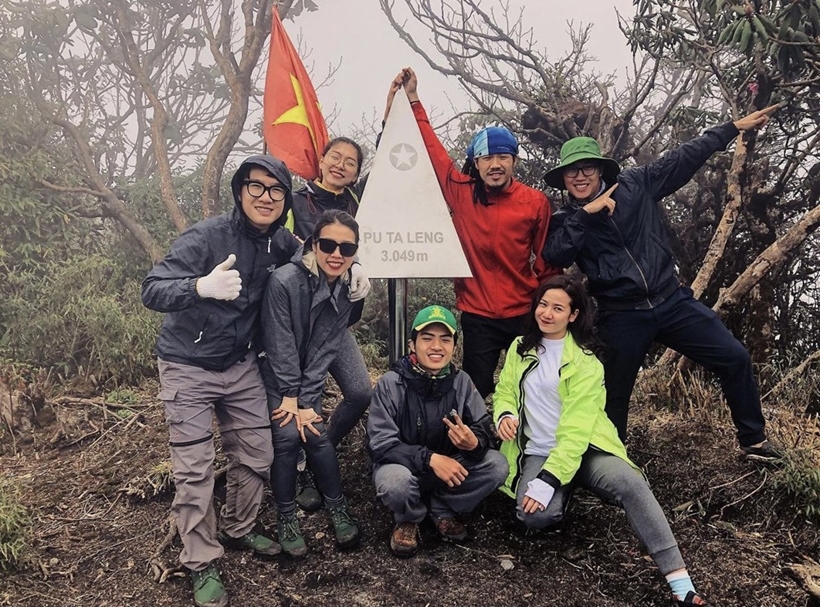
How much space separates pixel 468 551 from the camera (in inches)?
112

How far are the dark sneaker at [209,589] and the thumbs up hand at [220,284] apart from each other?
1.20m

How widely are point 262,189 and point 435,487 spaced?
165 centimetres

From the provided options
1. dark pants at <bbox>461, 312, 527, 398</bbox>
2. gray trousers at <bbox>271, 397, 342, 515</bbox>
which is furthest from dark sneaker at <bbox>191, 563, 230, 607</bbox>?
dark pants at <bbox>461, 312, 527, 398</bbox>

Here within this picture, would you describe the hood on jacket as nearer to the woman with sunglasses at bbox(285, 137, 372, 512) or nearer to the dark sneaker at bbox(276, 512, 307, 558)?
the woman with sunglasses at bbox(285, 137, 372, 512)

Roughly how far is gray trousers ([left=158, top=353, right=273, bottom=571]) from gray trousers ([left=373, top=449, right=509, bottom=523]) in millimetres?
575

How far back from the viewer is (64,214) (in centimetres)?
666

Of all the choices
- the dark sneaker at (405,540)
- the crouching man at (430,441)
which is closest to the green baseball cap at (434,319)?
the crouching man at (430,441)

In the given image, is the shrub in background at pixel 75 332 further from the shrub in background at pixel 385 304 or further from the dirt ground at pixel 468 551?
the shrub in background at pixel 385 304

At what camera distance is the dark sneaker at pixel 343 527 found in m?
2.85

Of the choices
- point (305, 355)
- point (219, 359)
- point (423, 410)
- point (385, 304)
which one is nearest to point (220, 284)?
point (219, 359)

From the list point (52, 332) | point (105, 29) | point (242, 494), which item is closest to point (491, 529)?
point (242, 494)

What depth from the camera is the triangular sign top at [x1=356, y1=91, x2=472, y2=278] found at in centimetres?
324

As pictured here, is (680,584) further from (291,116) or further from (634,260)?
(291,116)

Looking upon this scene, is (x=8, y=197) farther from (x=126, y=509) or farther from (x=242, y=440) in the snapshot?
(x=242, y=440)
